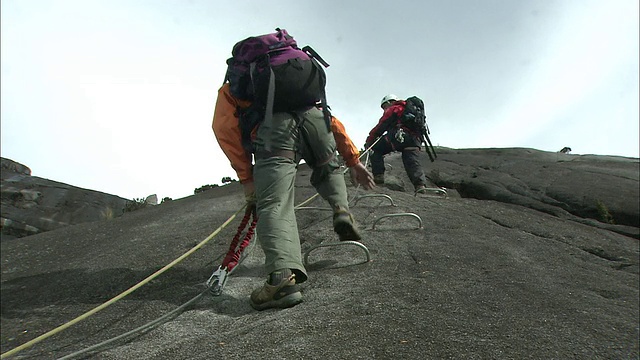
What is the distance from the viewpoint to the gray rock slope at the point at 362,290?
249 centimetres

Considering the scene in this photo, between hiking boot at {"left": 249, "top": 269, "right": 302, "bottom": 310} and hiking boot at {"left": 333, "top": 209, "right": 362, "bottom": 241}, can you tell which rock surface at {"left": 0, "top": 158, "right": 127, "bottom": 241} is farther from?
hiking boot at {"left": 249, "top": 269, "right": 302, "bottom": 310}

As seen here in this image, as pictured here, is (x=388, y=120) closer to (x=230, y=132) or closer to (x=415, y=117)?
(x=415, y=117)

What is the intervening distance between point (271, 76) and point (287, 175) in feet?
2.27

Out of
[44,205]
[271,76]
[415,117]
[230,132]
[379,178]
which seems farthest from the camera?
[44,205]

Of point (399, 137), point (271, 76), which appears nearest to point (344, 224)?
point (271, 76)

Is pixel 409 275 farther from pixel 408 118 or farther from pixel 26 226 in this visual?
pixel 26 226

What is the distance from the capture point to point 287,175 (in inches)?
128

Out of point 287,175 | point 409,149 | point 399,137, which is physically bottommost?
point 287,175

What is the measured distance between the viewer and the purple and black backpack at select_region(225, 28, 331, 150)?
3192 mm

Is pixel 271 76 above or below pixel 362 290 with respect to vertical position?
above

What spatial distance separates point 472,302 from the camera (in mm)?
3082

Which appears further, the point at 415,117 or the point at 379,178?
the point at 379,178

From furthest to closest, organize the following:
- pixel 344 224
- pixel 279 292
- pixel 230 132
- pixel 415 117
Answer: pixel 415 117, pixel 344 224, pixel 230 132, pixel 279 292

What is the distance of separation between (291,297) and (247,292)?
78cm
